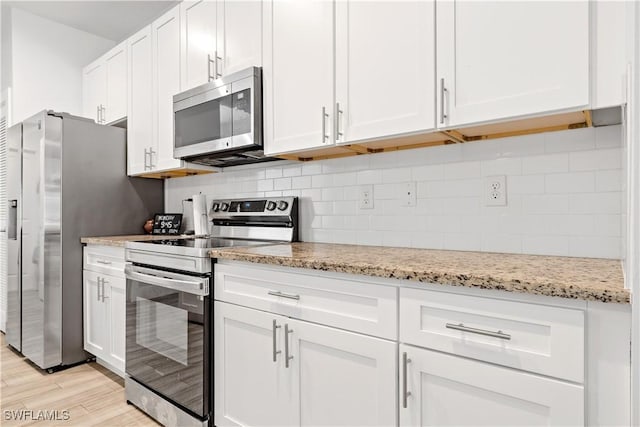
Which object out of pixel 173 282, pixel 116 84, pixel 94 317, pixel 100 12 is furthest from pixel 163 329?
pixel 100 12

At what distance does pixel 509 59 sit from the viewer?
4.19 ft

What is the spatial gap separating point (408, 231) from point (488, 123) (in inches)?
25.3

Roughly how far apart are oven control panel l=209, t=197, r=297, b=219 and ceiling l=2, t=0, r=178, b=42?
71.6 inches

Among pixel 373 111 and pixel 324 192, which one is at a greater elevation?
pixel 373 111

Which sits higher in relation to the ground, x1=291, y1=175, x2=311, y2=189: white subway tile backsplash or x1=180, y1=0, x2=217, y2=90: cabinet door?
x1=180, y1=0, x2=217, y2=90: cabinet door

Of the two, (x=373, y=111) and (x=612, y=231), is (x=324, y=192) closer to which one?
(x=373, y=111)

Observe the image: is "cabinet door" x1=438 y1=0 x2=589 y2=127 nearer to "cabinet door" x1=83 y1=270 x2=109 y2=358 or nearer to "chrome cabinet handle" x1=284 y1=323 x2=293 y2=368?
"chrome cabinet handle" x1=284 y1=323 x2=293 y2=368

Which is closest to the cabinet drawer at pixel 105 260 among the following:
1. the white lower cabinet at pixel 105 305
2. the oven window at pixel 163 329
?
the white lower cabinet at pixel 105 305

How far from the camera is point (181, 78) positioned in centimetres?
248

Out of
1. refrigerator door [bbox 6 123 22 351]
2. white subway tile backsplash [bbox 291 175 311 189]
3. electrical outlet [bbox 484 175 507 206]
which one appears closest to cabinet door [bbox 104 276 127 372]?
refrigerator door [bbox 6 123 22 351]

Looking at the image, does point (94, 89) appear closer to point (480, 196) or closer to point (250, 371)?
point (250, 371)

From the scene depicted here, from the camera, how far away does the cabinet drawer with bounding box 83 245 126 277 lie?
2371 mm

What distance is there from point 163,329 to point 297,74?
1391mm

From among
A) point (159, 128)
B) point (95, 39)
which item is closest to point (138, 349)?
point (159, 128)
